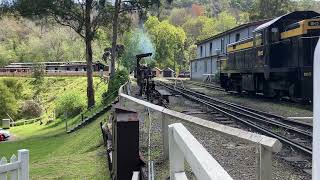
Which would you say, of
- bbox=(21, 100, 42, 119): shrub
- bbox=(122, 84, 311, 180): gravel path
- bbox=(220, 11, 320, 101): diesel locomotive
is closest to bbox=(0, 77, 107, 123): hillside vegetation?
bbox=(21, 100, 42, 119): shrub

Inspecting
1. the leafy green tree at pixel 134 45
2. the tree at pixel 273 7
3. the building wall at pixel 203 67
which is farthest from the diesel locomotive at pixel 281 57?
the leafy green tree at pixel 134 45

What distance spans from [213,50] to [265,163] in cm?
5823

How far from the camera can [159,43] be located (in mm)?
92625

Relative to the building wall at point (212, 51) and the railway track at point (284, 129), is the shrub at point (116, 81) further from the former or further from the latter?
the building wall at point (212, 51)

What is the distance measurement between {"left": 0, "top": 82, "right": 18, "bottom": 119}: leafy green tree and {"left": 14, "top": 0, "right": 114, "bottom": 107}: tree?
3649cm

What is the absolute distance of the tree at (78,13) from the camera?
3122cm

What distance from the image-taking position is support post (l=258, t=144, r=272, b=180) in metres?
3.58

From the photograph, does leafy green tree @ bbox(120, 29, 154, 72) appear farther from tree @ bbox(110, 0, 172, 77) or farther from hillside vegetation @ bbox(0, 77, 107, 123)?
tree @ bbox(110, 0, 172, 77)

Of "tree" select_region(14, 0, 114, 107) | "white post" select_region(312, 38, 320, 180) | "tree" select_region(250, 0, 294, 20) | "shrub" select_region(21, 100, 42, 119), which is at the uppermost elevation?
"tree" select_region(250, 0, 294, 20)

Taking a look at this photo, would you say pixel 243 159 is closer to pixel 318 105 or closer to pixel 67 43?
pixel 318 105

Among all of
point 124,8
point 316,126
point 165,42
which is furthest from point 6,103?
point 316,126

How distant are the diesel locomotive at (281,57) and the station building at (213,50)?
871 inches

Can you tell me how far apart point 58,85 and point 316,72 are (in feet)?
313

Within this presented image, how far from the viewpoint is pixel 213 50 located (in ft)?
201
